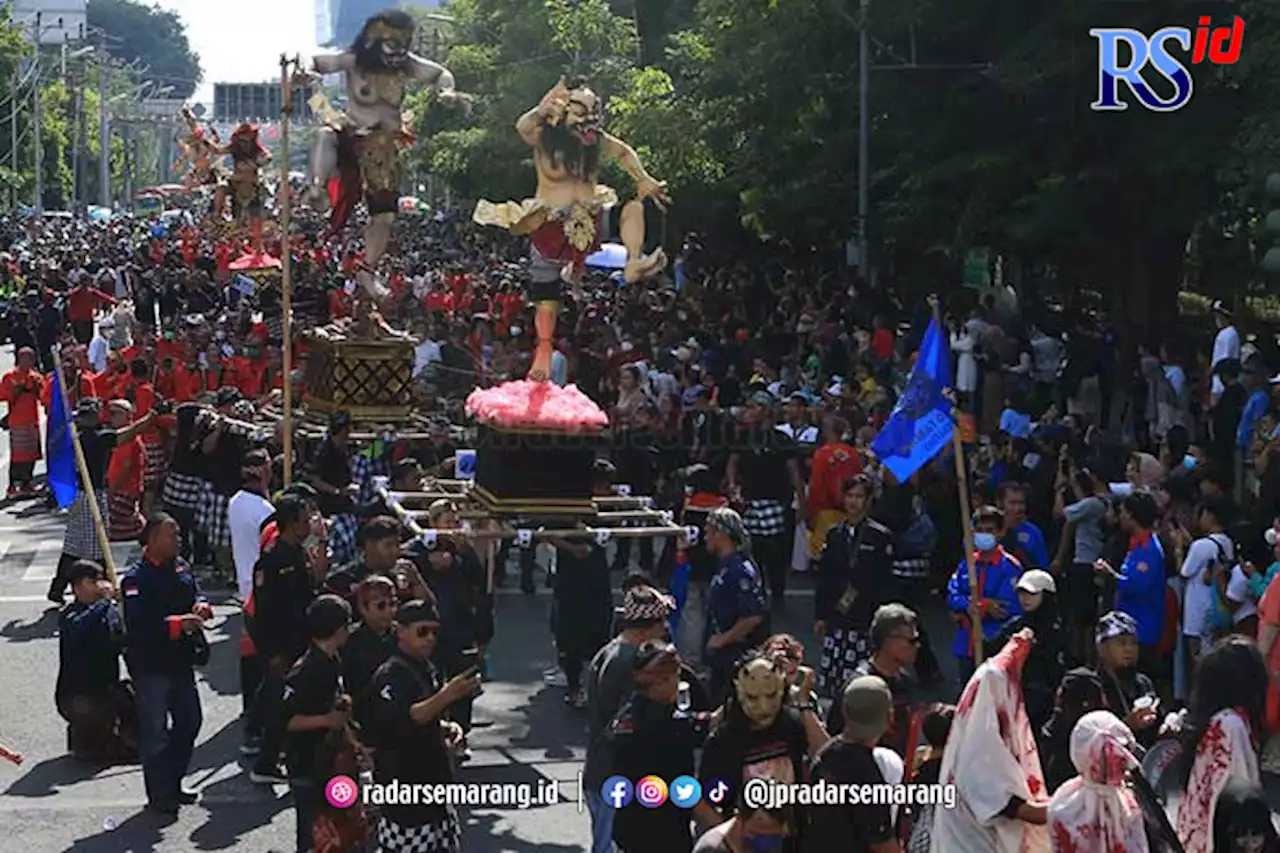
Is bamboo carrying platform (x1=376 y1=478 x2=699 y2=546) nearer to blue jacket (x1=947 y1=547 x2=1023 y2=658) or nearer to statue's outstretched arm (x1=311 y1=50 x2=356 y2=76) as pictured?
blue jacket (x1=947 y1=547 x2=1023 y2=658)

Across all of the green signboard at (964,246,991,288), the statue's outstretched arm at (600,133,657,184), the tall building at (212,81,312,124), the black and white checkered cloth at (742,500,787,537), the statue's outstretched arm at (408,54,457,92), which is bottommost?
the black and white checkered cloth at (742,500,787,537)

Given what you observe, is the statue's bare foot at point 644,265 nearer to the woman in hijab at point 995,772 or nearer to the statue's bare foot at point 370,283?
the statue's bare foot at point 370,283

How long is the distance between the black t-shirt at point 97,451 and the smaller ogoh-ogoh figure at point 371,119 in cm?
457

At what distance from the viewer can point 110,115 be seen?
127m

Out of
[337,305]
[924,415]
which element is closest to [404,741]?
[924,415]

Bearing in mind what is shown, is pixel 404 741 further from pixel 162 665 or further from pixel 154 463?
pixel 154 463

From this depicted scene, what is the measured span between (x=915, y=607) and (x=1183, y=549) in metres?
A: 3.76

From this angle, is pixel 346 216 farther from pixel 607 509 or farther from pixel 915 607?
pixel 915 607

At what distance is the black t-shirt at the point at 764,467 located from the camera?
1620 cm

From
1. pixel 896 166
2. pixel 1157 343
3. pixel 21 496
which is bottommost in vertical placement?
pixel 21 496

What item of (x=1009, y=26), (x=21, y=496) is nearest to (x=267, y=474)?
(x=21, y=496)

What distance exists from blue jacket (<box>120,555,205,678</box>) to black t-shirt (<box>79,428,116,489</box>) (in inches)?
297

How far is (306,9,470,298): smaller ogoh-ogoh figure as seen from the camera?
549 inches

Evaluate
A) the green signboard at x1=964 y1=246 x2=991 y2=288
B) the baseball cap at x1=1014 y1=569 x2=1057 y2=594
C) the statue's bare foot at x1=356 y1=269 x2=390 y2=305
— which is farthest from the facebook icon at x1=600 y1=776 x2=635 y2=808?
the green signboard at x1=964 y1=246 x2=991 y2=288
